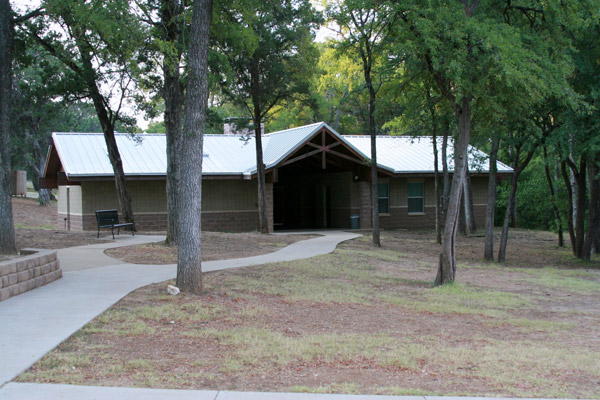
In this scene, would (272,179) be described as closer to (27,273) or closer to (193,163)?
(193,163)

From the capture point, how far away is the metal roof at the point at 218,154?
973 inches

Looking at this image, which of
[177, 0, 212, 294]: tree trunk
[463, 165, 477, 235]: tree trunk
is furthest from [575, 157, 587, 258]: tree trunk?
[177, 0, 212, 294]: tree trunk

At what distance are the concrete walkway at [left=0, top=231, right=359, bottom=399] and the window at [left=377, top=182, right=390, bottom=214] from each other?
13.2 metres

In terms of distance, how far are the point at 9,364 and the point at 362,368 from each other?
3.69m

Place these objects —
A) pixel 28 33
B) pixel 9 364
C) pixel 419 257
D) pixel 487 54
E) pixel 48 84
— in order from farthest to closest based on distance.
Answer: pixel 48 84, pixel 419 257, pixel 28 33, pixel 487 54, pixel 9 364

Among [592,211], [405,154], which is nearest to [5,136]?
[592,211]

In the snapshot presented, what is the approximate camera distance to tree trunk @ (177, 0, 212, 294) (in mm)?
10250

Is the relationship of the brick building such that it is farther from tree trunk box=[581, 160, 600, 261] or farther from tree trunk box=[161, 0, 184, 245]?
tree trunk box=[161, 0, 184, 245]

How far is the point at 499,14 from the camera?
15.3 m

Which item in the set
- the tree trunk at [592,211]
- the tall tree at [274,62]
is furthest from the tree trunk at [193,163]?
the tree trunk at [592,211]

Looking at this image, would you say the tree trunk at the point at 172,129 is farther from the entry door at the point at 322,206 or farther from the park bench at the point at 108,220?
the entry door at the point at 322,206

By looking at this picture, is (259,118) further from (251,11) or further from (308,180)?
(308,180)

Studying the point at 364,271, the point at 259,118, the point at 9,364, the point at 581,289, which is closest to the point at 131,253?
the point at 364,271

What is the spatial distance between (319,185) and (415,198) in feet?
16.7
